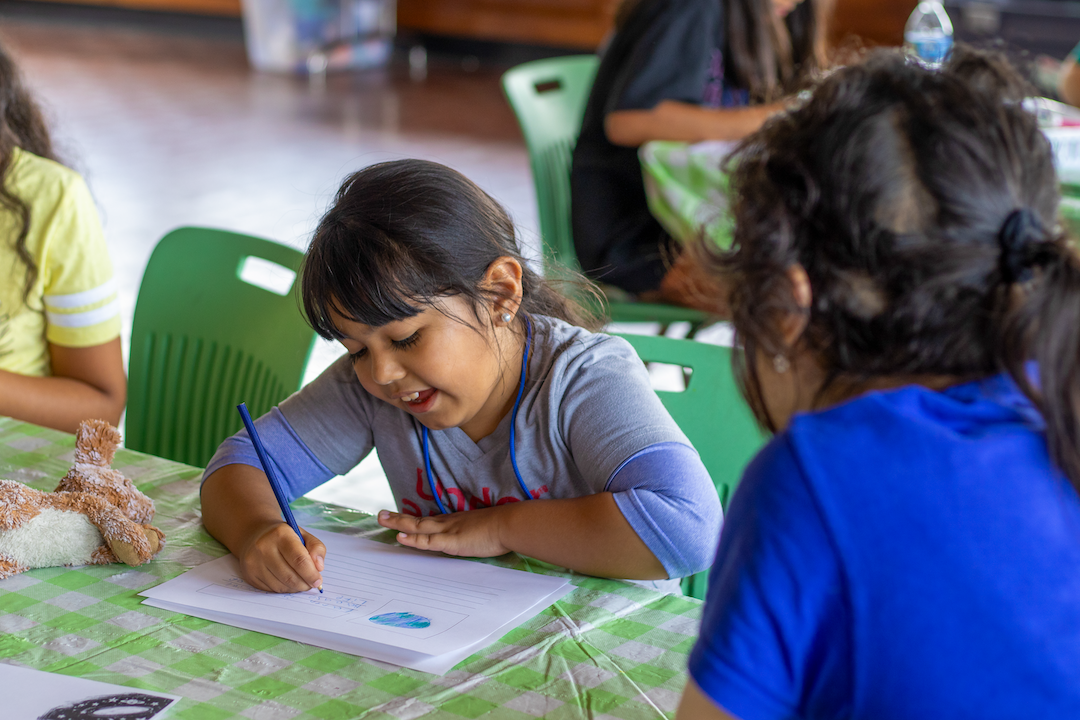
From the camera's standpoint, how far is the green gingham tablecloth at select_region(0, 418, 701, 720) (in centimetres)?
75

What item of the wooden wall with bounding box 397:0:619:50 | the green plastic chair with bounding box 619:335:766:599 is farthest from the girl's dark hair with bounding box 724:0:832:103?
the wooden wall with bounding box 397:0:619:50

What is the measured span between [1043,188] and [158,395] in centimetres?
130

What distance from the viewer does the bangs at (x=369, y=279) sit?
98 centimetres

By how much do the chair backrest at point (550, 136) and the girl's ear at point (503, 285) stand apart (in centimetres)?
139

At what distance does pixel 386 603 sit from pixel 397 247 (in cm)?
33

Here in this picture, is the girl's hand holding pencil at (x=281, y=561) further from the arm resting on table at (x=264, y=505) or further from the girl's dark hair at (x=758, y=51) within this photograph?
the girl's dark hair at (x=758, y=51)

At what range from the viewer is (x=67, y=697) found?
75 cm

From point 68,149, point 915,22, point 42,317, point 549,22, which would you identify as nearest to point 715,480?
point 42,317

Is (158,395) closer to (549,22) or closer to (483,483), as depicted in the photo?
(483,483)

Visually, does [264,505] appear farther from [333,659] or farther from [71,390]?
[71,390]

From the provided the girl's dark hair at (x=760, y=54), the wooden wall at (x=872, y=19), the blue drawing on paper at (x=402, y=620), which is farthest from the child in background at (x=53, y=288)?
the wooden wall at (x=872, y=19)

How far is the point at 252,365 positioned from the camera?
1.43 meters

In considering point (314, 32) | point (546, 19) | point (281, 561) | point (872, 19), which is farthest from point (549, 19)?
point (281, 561)

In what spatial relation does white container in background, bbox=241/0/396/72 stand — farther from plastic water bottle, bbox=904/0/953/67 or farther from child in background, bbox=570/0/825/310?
child in background, bbox=570/0/825/310
